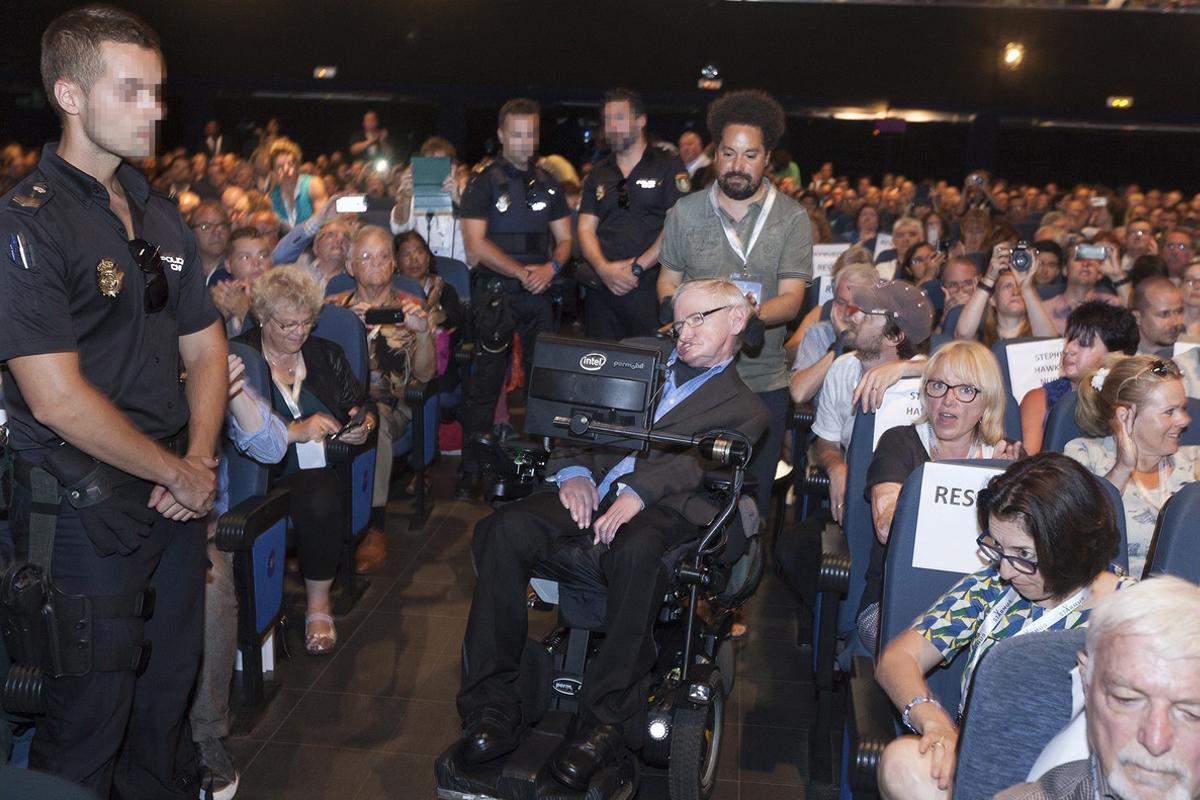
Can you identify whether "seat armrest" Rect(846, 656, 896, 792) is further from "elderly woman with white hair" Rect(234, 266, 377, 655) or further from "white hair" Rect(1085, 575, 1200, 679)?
"elderly woman with white hair" Rect(234, 266, 377, 655)

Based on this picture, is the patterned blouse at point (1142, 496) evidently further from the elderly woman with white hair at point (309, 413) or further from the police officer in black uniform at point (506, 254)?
the police officer in black uniform at point (506, 254)

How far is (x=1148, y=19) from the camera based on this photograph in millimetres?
15367

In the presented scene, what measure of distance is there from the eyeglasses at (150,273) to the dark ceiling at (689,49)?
13.6 metres

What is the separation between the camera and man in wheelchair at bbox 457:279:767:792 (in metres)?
2.73

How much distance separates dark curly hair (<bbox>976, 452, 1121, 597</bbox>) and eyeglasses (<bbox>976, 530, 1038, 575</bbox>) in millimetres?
17

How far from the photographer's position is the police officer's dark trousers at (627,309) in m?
4.83

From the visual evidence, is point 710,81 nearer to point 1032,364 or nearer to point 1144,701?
point 1032,364

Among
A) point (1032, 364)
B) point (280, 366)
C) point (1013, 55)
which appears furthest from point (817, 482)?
point (1013, 55)

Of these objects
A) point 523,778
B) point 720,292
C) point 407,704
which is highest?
point 720,292

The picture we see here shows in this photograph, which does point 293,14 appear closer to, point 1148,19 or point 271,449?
point 1148,19

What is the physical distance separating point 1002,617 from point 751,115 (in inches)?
88.2

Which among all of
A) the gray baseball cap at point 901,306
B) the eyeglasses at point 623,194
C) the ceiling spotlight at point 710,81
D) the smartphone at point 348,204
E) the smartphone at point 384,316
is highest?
the ceiling spotlight at point 710,81

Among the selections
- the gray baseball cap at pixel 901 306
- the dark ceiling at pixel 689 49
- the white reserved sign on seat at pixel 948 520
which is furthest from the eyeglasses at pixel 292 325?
the dark ceiling at pixel 689 49

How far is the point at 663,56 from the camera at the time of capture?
15.3 meters
